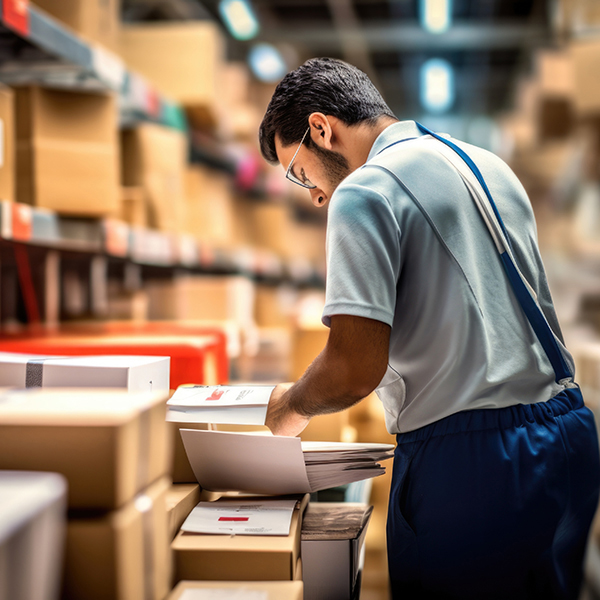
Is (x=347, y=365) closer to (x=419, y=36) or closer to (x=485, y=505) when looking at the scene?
(x=485, y=505)

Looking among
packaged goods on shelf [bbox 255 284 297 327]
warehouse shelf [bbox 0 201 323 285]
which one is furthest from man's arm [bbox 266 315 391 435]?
packaged goods on shelf [bbox 255 284 297 327]

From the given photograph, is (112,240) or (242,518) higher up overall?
(112,240)

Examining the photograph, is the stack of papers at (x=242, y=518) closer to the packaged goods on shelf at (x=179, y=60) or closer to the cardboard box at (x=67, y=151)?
the cardboard box at (x=67, y=151)

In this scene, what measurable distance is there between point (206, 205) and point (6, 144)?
2.00 m

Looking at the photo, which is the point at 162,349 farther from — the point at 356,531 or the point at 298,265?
the point at 298,265

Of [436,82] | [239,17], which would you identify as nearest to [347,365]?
[239,17]

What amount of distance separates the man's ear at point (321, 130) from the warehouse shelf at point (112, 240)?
0.82 metres

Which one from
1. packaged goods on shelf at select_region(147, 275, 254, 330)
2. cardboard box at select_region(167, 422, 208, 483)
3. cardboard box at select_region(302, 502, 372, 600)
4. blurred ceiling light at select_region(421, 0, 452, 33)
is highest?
blurred ceiling light at select_region(421, 0, 452, 33)

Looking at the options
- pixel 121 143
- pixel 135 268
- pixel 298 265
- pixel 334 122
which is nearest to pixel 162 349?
pixel 334 122

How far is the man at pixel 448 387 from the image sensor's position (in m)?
0.98

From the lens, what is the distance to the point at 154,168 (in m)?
2.84

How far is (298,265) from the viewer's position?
547 centimetres

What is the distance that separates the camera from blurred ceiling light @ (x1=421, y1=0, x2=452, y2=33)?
472cm

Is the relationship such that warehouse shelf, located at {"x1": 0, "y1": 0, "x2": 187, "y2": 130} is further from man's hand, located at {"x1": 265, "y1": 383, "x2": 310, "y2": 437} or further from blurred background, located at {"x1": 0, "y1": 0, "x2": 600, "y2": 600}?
man's hand, located at {"x1": 265, "y1": 383, "x2": 310, "y2": 437}
